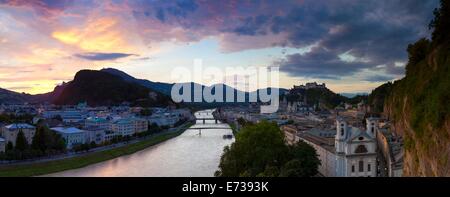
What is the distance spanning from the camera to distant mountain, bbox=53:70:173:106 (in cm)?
4350

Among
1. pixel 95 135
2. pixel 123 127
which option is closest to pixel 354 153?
pixel 95 135

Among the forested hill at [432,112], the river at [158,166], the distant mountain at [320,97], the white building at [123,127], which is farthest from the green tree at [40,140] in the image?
the distant mountain at [320,97]

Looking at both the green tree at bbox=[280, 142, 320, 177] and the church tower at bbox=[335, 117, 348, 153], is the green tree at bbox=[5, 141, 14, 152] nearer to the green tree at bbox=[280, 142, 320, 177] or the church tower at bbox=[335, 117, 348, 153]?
the green tree at bbox=[280, 142, 320, 177]

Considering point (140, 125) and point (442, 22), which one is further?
point (140, 125)

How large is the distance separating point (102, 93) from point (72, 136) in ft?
96.9

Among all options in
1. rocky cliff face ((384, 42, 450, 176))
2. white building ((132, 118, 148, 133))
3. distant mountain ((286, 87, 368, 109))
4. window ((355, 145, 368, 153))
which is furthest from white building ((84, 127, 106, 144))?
distant mountain ((286, 87, 368, 109))

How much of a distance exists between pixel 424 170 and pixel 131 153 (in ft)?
38.1

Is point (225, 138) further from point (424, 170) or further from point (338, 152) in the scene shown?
point (424, 170)

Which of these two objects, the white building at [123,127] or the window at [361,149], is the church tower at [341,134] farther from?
the white building at [123,127]

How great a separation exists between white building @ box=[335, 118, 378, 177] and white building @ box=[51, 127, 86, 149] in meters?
10.4

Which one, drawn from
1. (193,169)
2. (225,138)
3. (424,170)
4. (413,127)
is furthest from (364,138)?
(225,138)

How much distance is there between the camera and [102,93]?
44.2m

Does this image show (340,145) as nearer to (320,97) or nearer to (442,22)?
(442,22)

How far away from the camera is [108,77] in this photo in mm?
47062
